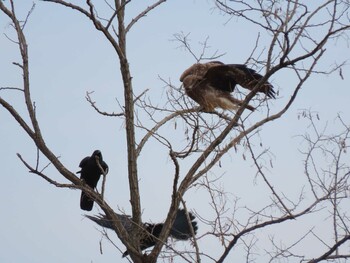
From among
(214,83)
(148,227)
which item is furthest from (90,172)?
(214,83)

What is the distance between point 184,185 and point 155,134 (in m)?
0.87

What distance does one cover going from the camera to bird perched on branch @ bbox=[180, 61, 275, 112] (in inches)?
281

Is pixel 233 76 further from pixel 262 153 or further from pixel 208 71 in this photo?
pixel 262 153

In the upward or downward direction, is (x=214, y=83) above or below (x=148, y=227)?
above

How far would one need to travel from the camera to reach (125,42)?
7.04 metres

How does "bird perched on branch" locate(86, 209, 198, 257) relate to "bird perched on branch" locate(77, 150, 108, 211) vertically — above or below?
below

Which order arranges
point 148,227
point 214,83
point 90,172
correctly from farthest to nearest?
point 90,172 < point 214,83 < point 148,227

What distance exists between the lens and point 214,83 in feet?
24.8

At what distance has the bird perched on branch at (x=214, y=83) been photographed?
715 cm

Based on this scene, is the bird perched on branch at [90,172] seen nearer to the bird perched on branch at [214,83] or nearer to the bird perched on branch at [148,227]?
the bird perched on branch at [148,227]

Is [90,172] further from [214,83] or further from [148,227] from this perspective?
[214,83]

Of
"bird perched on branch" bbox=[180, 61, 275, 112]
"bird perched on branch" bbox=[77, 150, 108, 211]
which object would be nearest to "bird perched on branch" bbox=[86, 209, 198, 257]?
"bird perched on branch" bbox=[77, 150, 108, 211]

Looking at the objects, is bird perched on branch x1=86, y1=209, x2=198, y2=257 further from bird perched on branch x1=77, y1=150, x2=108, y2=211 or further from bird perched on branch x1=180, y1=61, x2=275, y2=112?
bird perched on branch x1=180, y1=61, x2=275, y2=112

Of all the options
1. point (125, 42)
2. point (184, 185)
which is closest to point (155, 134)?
point (184, 185)
